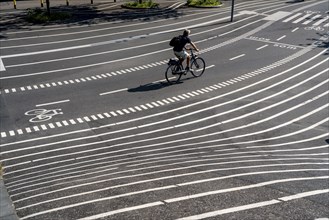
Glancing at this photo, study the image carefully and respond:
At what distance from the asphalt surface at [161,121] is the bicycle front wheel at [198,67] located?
44 cm

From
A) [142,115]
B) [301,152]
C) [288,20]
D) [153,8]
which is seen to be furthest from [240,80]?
[153,8]

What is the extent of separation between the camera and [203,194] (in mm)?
6996

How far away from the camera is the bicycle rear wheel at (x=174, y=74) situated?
17.3 m

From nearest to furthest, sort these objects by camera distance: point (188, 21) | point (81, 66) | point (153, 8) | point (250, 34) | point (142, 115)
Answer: point (142, 115) → point (81, 66) → point (250, 34) → point (188, 21) → point (153, 8)

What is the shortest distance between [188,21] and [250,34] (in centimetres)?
485

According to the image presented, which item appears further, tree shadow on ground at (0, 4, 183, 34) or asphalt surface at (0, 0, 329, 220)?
tree shadow on ground at (0, 4, 183, 34)

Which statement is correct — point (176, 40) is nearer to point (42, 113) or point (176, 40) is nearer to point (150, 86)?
point (150, 86)

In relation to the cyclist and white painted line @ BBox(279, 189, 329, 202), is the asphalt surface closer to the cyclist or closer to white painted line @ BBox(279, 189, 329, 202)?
white painted line @ BBox(279, 189, 329, 202)

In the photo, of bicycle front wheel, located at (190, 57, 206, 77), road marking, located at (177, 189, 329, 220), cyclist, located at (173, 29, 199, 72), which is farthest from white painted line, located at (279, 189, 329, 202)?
bicycle front wheel, located at (190, 57, 206, 77)

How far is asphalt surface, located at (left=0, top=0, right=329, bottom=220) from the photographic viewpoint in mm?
6949

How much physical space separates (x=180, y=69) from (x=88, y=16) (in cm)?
1448

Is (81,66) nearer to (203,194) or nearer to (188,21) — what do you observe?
(188,21)

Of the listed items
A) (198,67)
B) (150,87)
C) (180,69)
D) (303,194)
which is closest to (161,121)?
(150,87)

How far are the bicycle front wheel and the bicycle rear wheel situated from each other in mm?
736
